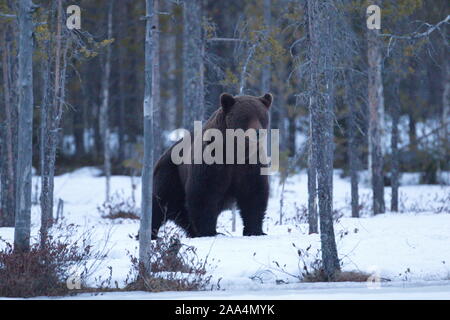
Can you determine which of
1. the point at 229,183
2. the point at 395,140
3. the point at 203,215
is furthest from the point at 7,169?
the point at 395,140

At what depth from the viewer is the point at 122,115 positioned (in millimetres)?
24766

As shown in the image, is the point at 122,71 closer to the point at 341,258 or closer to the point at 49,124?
the point at 49,124

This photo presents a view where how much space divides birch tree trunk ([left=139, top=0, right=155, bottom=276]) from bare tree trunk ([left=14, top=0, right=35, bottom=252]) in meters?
1.33

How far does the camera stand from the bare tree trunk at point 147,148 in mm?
6848

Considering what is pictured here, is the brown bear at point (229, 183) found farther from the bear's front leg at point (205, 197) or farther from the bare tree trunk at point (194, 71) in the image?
the bare tree trunk at point (194, 71)

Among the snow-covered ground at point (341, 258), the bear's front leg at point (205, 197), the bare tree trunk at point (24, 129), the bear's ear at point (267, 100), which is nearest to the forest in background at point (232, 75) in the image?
the bare tree trunk at point (24, 129)

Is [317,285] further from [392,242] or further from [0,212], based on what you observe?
[0,212]

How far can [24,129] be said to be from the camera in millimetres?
7113

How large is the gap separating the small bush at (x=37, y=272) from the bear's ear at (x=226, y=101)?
286cm

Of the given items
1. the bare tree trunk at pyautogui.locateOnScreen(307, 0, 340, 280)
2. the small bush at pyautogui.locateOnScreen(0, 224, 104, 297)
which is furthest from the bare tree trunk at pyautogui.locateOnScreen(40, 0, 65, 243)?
the bare tree trunk at pyautogui.locateOnScreen(307, 0, 340, 280)

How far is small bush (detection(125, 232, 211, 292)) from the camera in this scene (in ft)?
22.4

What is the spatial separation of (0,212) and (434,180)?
15834 millimetres

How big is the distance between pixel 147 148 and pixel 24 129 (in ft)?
4.82

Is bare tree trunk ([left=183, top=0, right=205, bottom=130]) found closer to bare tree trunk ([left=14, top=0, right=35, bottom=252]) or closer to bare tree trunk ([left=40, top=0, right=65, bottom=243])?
bare tree trunk ([left=40, top=0, right=65, bottom=243])
